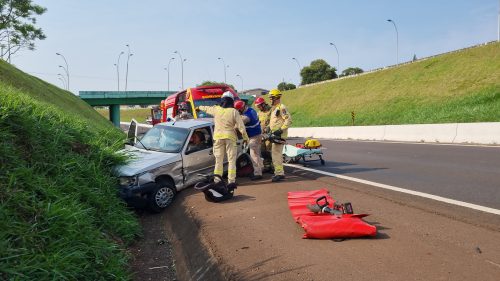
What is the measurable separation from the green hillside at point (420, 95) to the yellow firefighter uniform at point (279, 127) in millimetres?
18504

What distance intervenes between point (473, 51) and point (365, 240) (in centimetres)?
4193

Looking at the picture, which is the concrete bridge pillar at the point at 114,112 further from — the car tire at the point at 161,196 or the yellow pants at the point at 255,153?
the car tire at the point at 161,196

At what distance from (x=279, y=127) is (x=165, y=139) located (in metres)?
2.42

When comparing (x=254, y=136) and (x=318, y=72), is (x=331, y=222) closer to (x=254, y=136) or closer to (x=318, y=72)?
(x=254, y=136)

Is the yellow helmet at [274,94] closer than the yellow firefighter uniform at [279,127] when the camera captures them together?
No

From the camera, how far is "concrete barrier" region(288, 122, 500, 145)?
51.2 ft

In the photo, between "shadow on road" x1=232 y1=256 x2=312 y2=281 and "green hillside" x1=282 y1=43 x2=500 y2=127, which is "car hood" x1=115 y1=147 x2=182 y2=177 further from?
"green hillside" x1=282 y1=43 x2=500 y2=127

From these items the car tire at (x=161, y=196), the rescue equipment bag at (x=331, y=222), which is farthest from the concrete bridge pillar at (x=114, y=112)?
the rescue equipment bag at (x=331, y=222)

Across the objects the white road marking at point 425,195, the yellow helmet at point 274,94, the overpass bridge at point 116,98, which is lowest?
the white road marking at point 425,195

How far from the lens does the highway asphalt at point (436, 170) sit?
7266 millimetres

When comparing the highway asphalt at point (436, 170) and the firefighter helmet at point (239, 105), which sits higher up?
the firefighter helmet at point (239, 105)

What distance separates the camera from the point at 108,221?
596 cm

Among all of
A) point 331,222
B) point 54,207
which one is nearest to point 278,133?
point 331,222

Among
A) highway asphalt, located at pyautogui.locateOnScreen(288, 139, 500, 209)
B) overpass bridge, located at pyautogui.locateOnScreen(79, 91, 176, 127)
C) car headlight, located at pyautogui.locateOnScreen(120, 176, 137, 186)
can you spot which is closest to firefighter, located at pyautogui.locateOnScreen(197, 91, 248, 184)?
car headlight, located at pyautogui.locateOnScreen(120, 176, 137, 186)
